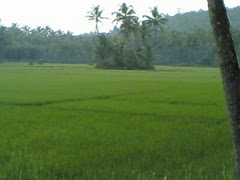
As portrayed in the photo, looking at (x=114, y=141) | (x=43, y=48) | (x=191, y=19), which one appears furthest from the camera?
(x=191, y=19)

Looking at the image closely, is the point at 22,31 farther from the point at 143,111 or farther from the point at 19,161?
the point at 19,161

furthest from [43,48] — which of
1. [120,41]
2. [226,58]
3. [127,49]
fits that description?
[226,58]

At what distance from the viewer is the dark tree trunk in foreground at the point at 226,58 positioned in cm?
234

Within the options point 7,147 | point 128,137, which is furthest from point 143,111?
point 7,147

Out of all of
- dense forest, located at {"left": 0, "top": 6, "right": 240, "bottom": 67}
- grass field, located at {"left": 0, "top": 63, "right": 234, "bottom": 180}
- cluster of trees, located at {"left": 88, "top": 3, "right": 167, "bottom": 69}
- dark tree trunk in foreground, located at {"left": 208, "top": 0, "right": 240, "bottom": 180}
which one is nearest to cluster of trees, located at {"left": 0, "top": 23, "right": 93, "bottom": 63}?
dense forest, located at {"left": 0, "top": 6, "right": 240, "bottom": 67}

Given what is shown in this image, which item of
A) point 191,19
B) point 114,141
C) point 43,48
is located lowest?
point 114,141

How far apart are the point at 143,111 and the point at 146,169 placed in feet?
19.2

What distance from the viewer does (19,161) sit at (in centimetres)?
509

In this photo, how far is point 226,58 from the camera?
2338 mm

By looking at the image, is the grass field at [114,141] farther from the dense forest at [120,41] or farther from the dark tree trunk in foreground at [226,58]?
the dense forest at [120,41]

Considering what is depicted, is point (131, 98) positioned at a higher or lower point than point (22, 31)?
lower

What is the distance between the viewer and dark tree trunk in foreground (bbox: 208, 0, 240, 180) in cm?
234

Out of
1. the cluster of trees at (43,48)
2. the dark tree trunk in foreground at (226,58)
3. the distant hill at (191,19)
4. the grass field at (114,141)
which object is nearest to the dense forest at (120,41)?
the cluster of trees at (43,48)

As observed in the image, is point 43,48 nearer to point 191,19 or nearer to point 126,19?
point 126,19
